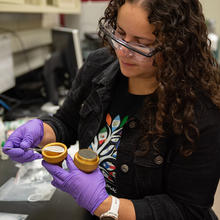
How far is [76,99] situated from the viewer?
3.79 feet

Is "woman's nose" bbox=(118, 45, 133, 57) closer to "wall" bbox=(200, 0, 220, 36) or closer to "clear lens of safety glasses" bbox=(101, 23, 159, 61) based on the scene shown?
"clear lens of safety glasses" bbox=(101, 23, 159, 61)

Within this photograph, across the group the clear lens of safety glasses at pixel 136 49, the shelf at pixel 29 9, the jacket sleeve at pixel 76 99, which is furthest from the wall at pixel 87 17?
the clear lens of safety glasses at pixel 136 49

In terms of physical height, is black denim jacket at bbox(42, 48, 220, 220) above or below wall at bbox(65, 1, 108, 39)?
below

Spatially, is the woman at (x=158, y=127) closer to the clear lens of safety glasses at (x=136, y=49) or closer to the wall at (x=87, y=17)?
the clear lens of safety glasses at (x=136, y=49)

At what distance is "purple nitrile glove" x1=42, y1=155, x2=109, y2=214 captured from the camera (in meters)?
0.79

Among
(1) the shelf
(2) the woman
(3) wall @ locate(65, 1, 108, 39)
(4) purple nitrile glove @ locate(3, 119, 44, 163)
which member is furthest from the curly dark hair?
(3) wall @ locate(65, 1, 108, 39)

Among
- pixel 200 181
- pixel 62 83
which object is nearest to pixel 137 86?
pixel 200 181

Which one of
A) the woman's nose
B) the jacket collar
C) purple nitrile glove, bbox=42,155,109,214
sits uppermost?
the woman's nose

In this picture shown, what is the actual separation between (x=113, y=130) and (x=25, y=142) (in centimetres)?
38

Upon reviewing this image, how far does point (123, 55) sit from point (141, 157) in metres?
0.38

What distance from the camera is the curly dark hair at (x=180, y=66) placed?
2.31ft

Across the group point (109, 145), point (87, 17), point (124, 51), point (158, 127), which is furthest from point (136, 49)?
point (87, 17)

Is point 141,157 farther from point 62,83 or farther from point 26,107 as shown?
point 62,83

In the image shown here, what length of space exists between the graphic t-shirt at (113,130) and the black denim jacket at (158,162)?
26mm
